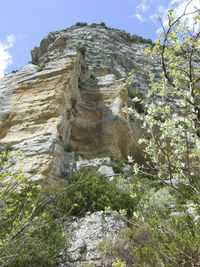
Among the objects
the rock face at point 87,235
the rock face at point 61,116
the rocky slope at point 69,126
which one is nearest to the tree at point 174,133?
the rock face at point 87,235

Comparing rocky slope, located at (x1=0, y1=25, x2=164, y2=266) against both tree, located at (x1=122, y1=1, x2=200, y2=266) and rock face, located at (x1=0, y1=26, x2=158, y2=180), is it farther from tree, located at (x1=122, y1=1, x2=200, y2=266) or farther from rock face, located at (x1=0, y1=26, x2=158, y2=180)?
tree, located at (x1=122, y1=1, x2=200, y2=266)

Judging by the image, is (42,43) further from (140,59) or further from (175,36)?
(175,36)

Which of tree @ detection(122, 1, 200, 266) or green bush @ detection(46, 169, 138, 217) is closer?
tree @ detection(122, 1, 200, 266)

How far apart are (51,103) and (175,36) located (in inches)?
432

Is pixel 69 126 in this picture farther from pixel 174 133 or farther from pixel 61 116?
pixel 174 133

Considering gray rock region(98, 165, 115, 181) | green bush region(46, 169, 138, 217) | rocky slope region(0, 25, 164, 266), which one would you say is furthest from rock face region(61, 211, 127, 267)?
gray rock region(98, 165, 115, 181)

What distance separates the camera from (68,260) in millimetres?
5637

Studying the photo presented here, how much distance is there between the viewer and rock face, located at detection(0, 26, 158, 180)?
11.7 metres

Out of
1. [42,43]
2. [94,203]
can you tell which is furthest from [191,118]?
[42,43]

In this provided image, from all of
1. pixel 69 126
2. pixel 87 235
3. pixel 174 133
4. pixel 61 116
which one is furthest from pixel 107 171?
pixel 174 133

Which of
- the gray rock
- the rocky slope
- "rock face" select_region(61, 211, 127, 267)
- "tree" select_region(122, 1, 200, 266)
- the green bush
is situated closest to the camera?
"tree" select_region(122, 1, 200, 266)

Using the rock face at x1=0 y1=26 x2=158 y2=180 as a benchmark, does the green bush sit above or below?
below

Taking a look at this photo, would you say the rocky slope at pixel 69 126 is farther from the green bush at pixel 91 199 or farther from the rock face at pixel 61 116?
the green bush at pixel 91 199

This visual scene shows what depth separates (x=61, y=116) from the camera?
13.8 meters
